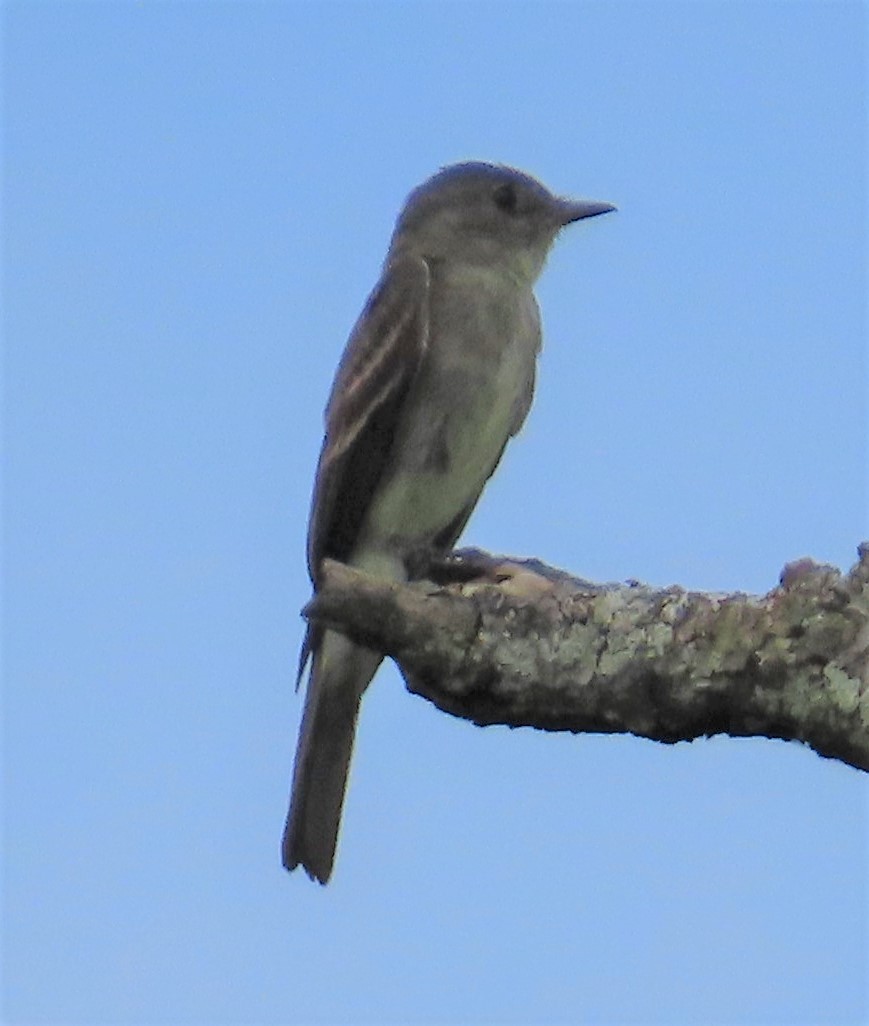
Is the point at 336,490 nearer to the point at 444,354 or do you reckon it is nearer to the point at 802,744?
the point at 444,354

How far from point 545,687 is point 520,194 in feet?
13.3

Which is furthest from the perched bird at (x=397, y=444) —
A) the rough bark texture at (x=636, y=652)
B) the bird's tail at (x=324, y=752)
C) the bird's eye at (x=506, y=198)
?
the rough bark texture at (x=636, y=652)

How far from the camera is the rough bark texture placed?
3.28 metres

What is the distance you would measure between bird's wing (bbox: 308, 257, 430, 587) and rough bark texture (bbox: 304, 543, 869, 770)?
2.09 m

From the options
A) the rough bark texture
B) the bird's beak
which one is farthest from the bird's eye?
the rough bark texture

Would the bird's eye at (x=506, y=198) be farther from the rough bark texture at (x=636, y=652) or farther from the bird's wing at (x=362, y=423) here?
the rough bark texture at (x=636, y=652)

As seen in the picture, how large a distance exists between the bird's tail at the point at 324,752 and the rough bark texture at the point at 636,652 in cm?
191

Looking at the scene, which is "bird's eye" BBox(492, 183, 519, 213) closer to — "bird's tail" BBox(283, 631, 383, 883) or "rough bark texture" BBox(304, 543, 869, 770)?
"bird's tail" BBox(283, 631, 383, 883)

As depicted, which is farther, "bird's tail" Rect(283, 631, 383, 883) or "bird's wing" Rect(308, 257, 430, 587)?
"bird's wing" Rect(308, 257, 430, 587)

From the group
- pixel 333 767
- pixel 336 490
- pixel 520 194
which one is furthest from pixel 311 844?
pixel 520 194

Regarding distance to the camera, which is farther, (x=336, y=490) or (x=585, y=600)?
(x=336, y=490)

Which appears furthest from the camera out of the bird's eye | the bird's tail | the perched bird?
the bird's eye

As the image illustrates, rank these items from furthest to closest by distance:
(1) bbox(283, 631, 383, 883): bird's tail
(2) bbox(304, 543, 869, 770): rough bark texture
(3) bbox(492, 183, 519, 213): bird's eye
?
(3) bbox(492, 183, 519, 213): bird's eye, (1) bbox(283, 631, 383, 883): bird's tail, (2) bbox(304, 543, 869, 770): rough bark texture

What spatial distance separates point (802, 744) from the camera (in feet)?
10.8
